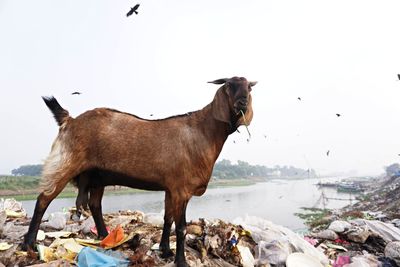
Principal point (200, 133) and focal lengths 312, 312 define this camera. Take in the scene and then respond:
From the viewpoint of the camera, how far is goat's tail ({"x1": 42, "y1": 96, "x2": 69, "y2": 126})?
11.5 ft

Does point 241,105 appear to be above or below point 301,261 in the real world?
above

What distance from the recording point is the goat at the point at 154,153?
3.14 m

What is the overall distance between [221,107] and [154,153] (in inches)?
33.3

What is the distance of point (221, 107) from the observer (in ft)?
10.7

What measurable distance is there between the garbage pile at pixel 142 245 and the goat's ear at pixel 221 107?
1421 millimetres

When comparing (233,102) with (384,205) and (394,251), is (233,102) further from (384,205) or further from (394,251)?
(384,205)

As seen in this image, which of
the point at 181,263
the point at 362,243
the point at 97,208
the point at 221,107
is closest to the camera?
the point at 181,263

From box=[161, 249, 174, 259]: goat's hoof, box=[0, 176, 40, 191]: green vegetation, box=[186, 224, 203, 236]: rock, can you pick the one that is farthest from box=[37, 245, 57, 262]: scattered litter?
box=[0, 176, 40, 191]: green vegetation

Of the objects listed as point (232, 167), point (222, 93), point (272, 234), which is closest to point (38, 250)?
point (222, 93)

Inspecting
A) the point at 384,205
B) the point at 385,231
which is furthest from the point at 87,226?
the point at 384,205

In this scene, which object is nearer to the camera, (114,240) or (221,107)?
(221,107)

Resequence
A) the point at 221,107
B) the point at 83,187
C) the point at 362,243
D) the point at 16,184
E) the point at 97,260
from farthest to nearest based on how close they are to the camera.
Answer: the point at 16,184
the point at 362,243
the point at 83,187
the point at 221,107
the point at 97,260

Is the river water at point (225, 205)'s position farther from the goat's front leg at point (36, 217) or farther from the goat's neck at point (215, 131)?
the goat's neck at point (215, 131)

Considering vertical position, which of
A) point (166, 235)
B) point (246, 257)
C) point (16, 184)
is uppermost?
point (166, 235)
